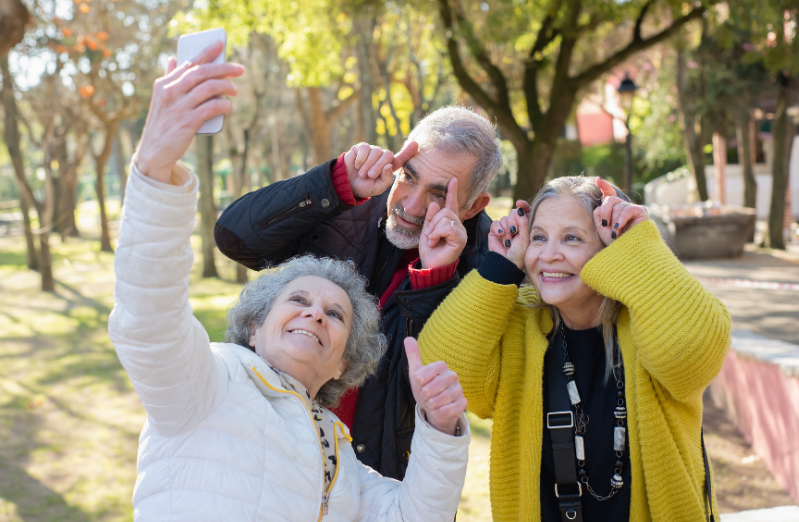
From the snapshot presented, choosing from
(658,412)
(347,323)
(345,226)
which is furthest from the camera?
(345,226)

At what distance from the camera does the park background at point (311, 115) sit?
5574mm

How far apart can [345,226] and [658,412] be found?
1.47m

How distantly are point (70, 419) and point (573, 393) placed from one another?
6.10 metres

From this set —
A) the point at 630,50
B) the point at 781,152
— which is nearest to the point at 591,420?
the point at 630,50

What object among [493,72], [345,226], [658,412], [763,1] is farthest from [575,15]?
[658,412]

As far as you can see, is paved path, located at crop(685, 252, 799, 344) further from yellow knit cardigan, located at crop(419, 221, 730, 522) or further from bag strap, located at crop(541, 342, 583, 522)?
bag strap, located at crop(541, 342, 583, 522)

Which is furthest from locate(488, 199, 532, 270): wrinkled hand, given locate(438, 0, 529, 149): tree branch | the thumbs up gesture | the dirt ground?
locate(438, 0, 529, 149): tree branch

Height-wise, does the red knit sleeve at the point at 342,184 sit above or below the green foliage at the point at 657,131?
below

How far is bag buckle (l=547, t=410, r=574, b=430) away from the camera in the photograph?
2.22 metres

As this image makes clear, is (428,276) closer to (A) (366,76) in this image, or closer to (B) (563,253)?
(B) (563,253)

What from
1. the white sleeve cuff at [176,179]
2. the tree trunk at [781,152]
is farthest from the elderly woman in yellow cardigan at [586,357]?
the tree trunk at [781,152]

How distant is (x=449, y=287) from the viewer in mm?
2561

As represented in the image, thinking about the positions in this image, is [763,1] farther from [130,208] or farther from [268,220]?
[130,208]

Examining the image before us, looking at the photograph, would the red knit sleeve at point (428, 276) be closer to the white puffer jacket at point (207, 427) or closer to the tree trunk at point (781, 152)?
the white puffer jacket at point (207, 427)
